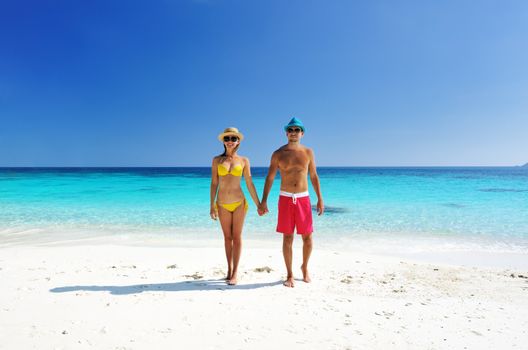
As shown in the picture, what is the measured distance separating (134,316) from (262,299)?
1.37 m

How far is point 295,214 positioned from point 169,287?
189 centimetres

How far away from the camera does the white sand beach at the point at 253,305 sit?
258 cm

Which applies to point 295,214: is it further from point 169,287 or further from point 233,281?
point 169,287

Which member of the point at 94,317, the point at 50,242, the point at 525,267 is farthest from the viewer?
the point at 50,242

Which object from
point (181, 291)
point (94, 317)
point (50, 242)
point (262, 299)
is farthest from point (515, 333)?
point (50, 242)

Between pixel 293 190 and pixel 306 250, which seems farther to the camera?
pixel 306 250

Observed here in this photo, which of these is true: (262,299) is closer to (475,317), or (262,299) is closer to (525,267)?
(475,317)

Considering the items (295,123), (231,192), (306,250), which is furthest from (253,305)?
(295,123)

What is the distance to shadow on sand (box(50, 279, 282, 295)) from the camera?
147 inches

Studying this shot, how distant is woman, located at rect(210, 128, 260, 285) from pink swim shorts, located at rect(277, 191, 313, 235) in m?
0.43

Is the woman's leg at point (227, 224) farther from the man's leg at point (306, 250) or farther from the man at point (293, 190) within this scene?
the man's leg at point (306, 250)

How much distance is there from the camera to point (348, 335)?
8.79 ft

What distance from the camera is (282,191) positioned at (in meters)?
4.21

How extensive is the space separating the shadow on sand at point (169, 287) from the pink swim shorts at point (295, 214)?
80 cm
